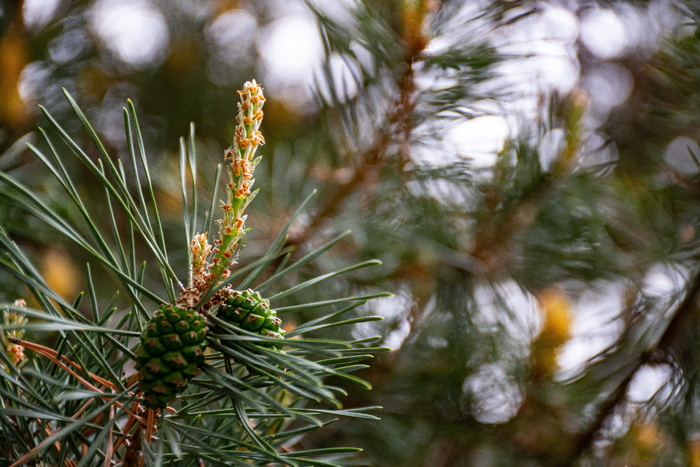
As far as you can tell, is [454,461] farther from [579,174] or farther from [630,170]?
[630,170]

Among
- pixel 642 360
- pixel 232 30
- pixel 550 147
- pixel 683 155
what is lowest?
pixel 642 360

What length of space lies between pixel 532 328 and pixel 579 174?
0.79 feet

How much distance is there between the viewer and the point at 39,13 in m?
0.88

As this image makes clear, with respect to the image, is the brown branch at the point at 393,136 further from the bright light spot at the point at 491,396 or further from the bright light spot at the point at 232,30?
the bright light spot at the point at 232,30

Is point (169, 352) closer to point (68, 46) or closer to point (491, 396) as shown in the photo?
point (491, 396)

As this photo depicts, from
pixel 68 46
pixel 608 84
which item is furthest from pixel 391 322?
pixel 608 84

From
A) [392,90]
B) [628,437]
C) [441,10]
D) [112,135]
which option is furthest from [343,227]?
[112,135]

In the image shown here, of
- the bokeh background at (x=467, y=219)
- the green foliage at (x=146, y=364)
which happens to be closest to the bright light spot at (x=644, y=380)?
the bokeh background at (x=467, y=219)

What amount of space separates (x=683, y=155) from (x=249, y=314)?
38.4 inches

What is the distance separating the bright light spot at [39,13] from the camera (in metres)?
0.83

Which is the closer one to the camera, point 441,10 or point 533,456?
point 441,10

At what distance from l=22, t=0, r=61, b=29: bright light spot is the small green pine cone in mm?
721

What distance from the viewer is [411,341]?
2.87ft

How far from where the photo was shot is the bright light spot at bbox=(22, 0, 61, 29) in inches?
32.5
